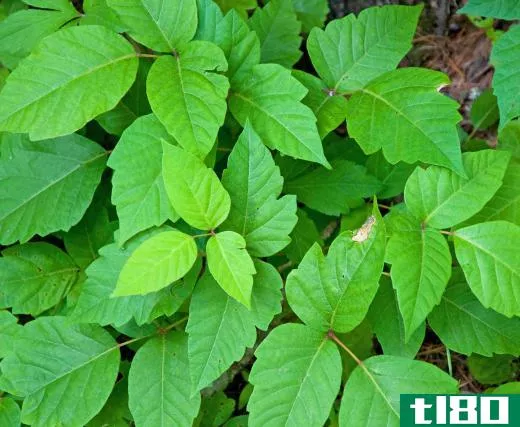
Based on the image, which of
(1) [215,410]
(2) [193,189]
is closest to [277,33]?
(2) [193,189]

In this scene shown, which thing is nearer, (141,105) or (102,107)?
(102,107)

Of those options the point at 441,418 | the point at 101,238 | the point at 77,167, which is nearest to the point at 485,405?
the point at 441,418

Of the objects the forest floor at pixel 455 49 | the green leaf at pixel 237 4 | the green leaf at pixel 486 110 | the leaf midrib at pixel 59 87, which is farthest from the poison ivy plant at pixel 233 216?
the forest floor at pixel 455 49

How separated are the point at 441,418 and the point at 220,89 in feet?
4.00

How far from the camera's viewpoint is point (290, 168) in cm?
218

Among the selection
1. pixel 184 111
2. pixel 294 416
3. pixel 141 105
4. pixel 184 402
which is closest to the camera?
pixel 294 416

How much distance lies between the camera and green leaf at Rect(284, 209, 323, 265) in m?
2.11

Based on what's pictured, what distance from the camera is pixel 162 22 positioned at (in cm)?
184

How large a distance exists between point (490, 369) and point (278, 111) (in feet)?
4.91

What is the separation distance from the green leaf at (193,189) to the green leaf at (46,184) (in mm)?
571

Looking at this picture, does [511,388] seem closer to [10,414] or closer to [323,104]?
[323,104]

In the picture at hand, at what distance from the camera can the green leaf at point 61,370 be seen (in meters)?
1.91

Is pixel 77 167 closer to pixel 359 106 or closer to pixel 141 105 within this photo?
pixel 141 105

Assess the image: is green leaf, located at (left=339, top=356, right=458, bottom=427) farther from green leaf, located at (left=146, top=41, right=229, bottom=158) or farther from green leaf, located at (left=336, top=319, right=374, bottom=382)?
green leaf, located at (left=146, top=41, right=229, bottom=158)
